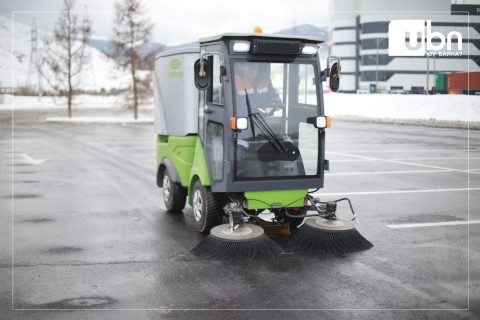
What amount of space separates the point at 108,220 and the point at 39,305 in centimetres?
333

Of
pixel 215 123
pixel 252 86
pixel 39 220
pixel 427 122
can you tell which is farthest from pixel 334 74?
pixel 427 122

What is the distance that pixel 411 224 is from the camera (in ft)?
24.9

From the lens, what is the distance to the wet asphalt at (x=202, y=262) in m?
4.52

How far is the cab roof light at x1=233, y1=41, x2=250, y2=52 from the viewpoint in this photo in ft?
20.4

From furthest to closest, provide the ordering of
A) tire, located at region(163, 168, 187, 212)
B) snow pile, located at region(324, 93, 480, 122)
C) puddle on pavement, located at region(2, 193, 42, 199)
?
snow pile, located at region(324, 93, 480, 122), puddle on pavement, located at region(2, 193, 42, 199), tire, located at region(163, 168, 187, 212)

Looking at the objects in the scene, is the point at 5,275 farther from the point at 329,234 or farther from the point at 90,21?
the point at 90,21

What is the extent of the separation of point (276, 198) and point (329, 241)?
0.86 m

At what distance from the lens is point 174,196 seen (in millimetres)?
8211

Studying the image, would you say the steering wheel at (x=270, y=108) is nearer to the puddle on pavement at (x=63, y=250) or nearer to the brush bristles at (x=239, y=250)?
the brush bristles at (x=239, y=250)

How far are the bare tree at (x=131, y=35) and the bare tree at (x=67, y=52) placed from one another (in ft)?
9.94

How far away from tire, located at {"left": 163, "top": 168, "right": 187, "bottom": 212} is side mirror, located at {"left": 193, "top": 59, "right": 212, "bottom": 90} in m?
2.27

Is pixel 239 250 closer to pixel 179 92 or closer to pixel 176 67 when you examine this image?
pixel 179 92

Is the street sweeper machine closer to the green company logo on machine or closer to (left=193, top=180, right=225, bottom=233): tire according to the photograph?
(left=193, top=180, right=225, bottom=233): tire

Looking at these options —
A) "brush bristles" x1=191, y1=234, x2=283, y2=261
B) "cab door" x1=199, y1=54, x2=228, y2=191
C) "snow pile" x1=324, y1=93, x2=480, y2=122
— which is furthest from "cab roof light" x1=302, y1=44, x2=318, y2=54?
"snow pile" x1=324, y1=93, x2=480, y2=122
